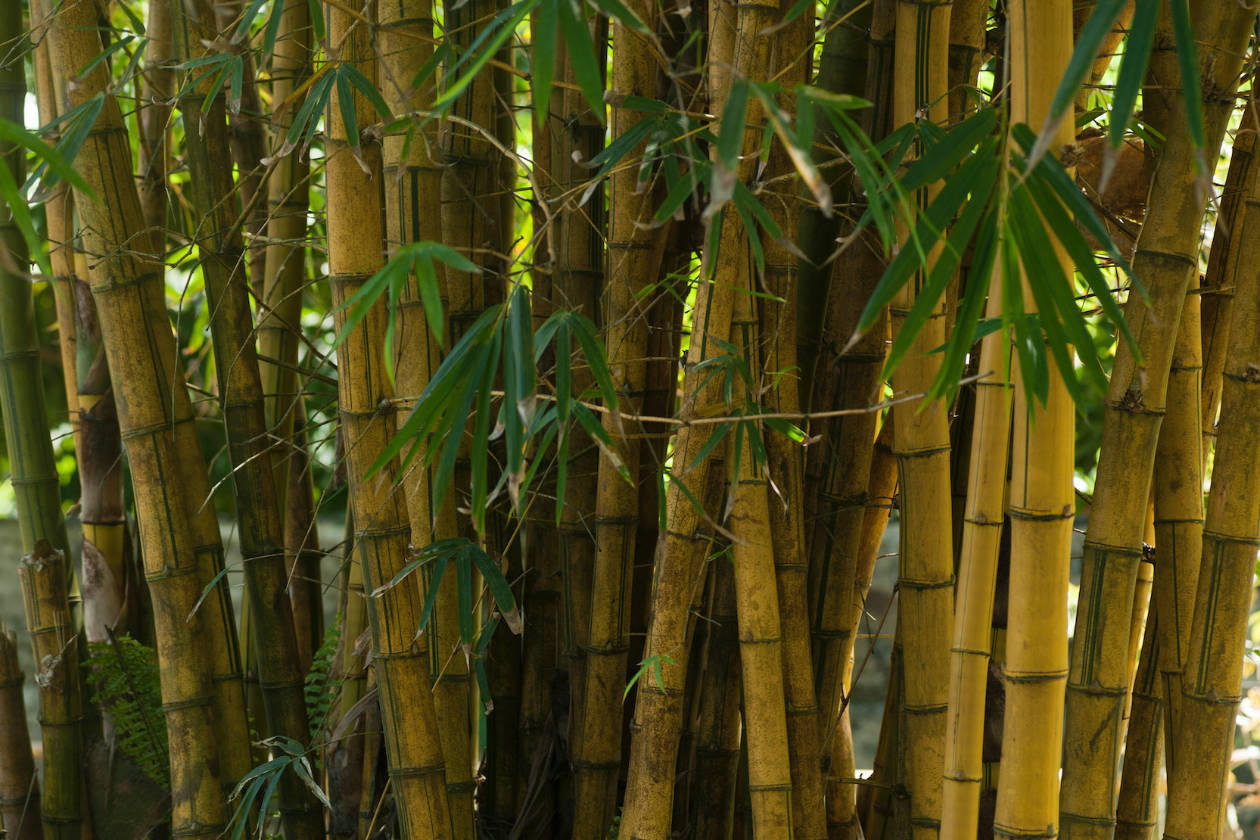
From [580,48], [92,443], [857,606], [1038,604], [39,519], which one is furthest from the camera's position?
[92,443]

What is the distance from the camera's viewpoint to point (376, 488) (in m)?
1.00

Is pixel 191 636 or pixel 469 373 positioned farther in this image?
pixel 191 636

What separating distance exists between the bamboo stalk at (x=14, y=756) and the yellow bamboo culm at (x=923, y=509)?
1109 mm

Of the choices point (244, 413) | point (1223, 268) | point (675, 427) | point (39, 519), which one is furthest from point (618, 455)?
point (39, 519)

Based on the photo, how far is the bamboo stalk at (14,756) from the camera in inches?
55.5

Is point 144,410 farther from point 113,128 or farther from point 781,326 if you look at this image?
point 781,326

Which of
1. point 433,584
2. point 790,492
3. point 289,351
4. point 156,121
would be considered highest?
point 156,121

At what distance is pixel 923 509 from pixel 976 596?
11 centimetres

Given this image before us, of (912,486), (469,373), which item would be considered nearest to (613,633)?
(912,486)

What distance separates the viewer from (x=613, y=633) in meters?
1.11

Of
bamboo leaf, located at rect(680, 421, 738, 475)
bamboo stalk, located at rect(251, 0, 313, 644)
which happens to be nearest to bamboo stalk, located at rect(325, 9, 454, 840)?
bamboo leaf, located at rect(680, 421, 738, 475)

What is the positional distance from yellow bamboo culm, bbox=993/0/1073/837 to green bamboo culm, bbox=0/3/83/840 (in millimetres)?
1115

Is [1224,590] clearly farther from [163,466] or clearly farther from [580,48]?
[163,466]

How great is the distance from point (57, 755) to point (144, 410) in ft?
1.81
